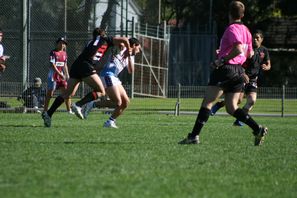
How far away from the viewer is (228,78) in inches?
443

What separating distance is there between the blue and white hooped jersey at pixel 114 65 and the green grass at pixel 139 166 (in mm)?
2724

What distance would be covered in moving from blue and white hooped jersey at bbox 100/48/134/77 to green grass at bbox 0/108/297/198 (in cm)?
272

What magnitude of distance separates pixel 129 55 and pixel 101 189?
8336 mm

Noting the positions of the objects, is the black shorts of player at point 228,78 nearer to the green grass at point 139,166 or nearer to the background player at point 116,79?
the green grass at point 139,166

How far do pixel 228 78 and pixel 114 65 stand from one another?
5.37 m

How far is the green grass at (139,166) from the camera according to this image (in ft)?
23.1

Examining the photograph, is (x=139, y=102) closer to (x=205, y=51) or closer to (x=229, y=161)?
(x=205, y=51)

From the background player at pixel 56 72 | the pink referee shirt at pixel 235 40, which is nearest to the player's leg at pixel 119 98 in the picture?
the pink referee shirt at pixel 235 40

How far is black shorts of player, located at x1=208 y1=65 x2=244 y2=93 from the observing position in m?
11.2

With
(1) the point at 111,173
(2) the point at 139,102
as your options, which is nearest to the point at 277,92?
(2) the point at 139,102

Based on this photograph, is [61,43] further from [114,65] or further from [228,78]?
[228,78]

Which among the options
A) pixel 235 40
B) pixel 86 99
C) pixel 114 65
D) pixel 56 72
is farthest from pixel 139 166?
pixel 56 72

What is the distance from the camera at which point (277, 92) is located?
28.4 meters

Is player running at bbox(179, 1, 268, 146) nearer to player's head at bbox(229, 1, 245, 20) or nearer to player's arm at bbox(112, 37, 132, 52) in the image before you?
player's head at bbox(229, 1, 245, 20)
